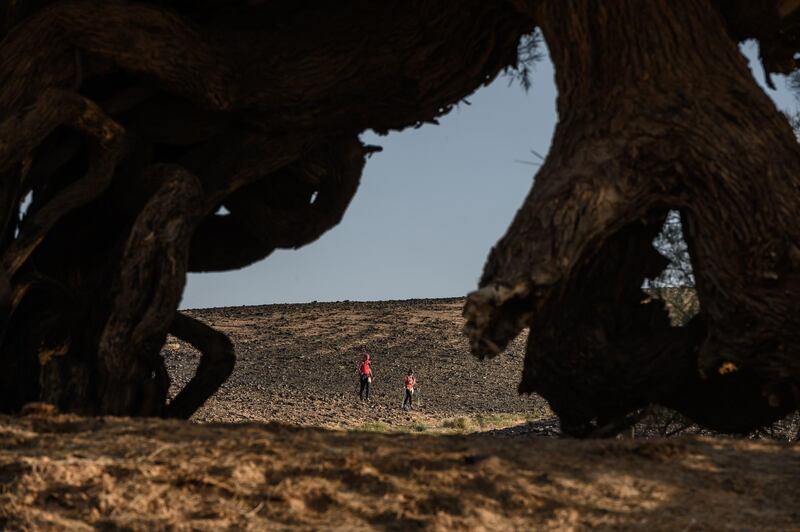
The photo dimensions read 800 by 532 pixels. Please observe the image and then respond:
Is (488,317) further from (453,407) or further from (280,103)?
(453,407)

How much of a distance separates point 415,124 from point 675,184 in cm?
351

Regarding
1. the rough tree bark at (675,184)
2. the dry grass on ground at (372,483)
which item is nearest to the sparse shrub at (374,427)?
the rough tree bark at (675,184)

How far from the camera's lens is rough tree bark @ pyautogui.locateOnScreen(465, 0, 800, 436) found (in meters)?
6.89

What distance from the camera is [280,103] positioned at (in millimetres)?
9789

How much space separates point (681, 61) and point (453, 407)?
14.7m

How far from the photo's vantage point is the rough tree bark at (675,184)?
6895 millimetres

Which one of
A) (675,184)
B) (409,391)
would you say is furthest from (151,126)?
(409,391)

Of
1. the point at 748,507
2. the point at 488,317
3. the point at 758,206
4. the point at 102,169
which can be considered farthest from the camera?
the point at 102,169

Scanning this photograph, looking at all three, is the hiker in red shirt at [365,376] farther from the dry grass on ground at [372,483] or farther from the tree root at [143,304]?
the dry grass on ground at [372,483]

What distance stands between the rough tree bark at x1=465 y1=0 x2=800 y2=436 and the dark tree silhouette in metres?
0.02

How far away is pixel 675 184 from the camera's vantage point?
7.59 meters

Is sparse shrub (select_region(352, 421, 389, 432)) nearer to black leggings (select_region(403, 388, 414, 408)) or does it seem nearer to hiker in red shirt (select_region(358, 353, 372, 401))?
black leggings (select_region(403, 388, 414, 408))

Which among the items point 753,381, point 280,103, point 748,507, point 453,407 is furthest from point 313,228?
point 453,407

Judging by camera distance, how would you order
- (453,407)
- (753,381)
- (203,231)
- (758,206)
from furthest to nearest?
(453,407)
(203,231)
(753,381)
(758,206)
